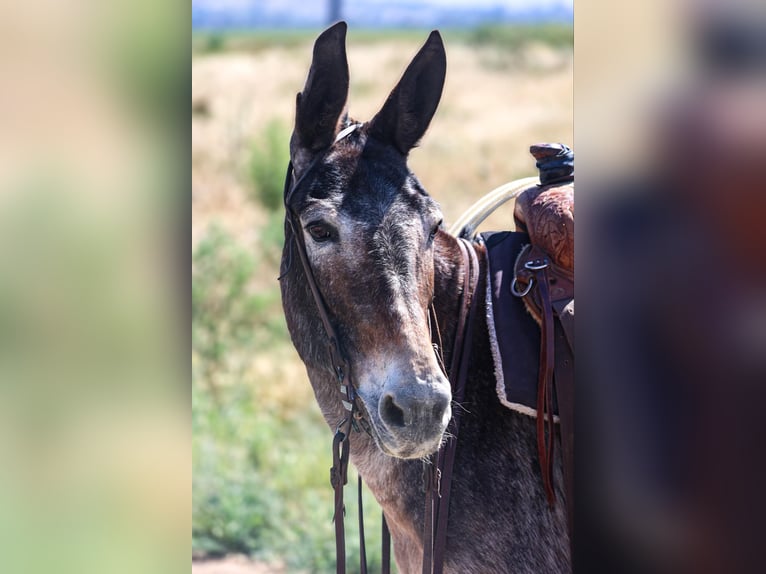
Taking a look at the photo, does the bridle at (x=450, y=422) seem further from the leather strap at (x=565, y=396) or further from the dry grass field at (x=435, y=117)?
the dry grass field at (x=435, y=117)

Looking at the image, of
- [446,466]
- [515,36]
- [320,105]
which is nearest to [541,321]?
[446,466]

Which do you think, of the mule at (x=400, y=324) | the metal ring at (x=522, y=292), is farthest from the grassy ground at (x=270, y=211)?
the metal ring at (x=522, y=292)

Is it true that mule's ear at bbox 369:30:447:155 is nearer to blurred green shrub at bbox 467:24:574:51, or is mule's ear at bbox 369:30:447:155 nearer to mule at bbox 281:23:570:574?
mule at bbox 281:23:570:574

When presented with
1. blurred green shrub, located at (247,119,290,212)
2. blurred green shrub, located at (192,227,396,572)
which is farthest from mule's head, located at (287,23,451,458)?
blurred green shrub, located at (247,119,290,212)

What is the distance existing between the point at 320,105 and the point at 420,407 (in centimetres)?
86

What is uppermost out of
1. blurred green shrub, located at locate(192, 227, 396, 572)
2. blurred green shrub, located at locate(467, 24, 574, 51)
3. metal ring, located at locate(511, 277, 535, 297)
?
blurred green shrub, located at locate(467, 24, 574, 51)

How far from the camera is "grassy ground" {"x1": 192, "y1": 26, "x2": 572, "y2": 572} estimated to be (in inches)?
199

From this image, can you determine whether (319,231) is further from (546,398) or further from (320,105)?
(546,398)

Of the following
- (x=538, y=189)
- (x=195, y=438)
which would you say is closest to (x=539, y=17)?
(x=195, y=438)

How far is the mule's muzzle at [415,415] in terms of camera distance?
1.80 metres
